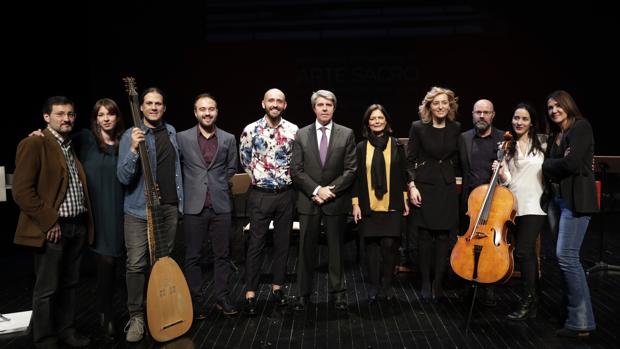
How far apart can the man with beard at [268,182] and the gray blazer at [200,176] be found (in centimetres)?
22

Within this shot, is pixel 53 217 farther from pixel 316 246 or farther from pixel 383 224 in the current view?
pixel 383 224

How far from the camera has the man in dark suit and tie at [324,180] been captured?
3.83 meters

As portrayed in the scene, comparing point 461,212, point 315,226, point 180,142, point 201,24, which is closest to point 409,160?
point 461,212

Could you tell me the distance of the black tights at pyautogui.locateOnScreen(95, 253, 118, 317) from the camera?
329cm

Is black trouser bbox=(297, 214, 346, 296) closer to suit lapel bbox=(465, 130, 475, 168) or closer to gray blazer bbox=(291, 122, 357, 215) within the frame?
gray blazer bbox=(291, 122, 357, 215)

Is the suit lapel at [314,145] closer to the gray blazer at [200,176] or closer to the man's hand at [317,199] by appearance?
the man's hand at [317,199]

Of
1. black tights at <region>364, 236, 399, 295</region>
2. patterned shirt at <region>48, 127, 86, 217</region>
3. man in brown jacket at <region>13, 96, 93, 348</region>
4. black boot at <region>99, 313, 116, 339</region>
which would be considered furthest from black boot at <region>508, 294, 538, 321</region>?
patterned shirt at <region>48, 127, 86, 217</region>

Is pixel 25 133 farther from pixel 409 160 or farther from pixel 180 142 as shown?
pixel 409 160

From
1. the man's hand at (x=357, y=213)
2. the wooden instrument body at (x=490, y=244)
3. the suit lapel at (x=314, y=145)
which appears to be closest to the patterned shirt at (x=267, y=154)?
the suit lapel at (x=314, y=145)

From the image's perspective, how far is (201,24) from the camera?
7.05m

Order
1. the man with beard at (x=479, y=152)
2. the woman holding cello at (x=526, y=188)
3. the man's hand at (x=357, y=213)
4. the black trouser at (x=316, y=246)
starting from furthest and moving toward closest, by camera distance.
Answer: the man with beard at (x=479, y=152)
the man's hand at (x=357, y=213)
the black trouser at (x=316, y=246)
the woman holding cello at (x=526, y=188)

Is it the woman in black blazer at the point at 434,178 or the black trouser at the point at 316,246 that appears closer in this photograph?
the black trouser at the point at 316,246

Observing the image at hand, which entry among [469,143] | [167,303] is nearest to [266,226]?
[167,303]

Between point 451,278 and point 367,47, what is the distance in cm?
346
